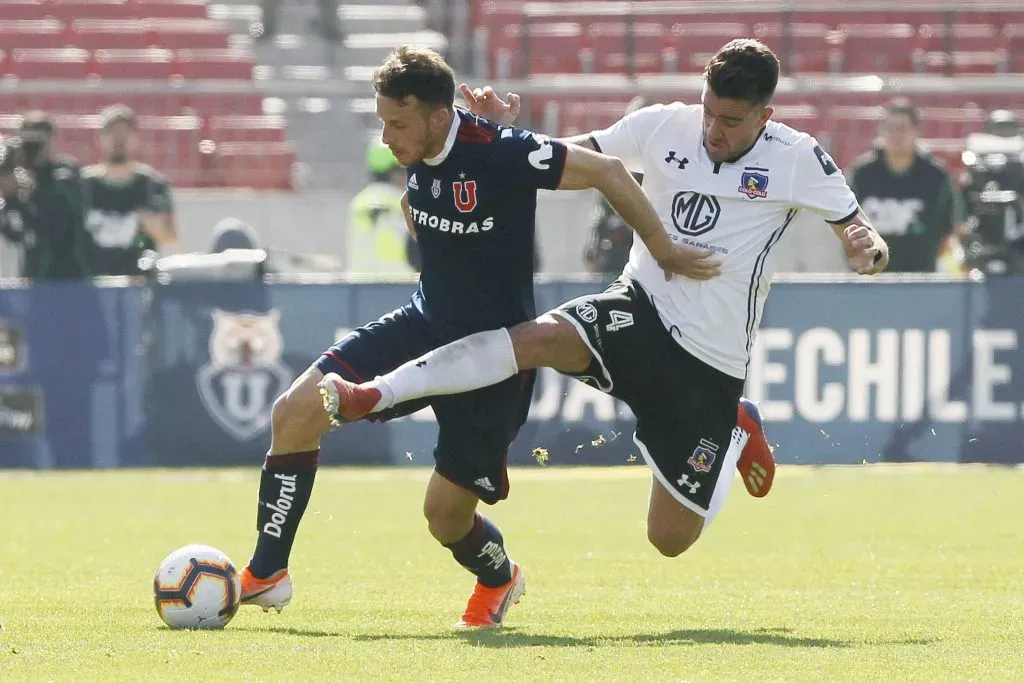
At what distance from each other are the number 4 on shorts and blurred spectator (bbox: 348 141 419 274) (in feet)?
27.1

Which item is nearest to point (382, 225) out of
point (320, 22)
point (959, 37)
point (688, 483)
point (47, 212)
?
point (47, 212)

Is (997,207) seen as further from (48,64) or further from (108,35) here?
(48,64)

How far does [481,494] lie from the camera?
22.6 feet

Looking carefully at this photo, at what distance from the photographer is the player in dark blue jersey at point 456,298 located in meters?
6.56

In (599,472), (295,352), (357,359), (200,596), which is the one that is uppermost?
(357,359)

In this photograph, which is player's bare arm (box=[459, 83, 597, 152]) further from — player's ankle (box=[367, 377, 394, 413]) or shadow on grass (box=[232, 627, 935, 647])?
shadow on grass (box=[232, 627, 935, 647])

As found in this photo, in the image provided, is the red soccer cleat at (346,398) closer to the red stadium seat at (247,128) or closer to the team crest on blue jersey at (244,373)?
the team crest on blue jersey at (244,373)

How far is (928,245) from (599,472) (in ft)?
11.4

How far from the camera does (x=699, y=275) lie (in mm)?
7004

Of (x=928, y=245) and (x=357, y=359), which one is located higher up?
(x=357, y=359)

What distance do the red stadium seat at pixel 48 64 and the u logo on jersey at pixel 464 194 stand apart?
14.4 meters

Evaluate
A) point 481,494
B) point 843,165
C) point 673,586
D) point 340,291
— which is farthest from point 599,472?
point 481,494

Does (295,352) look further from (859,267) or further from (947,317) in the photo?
(859,267)

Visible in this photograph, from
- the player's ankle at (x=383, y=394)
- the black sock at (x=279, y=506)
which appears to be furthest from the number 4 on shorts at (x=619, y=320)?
the black sock at (x=279, y=506)
